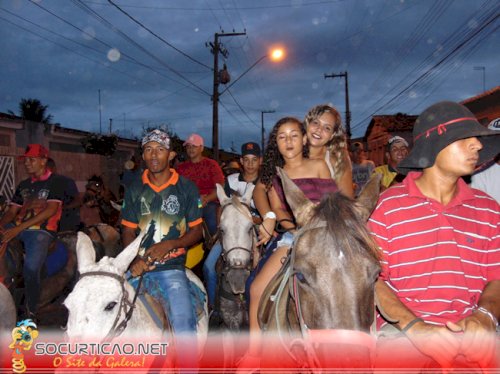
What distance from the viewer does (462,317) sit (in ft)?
8.46

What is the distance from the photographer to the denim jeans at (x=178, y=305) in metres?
4.00

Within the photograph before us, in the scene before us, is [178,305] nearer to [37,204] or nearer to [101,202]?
[37,204]

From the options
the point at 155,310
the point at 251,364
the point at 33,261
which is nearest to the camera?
the point at 251,364

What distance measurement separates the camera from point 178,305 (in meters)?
4.07

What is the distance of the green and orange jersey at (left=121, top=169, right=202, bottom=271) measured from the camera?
4512 mm

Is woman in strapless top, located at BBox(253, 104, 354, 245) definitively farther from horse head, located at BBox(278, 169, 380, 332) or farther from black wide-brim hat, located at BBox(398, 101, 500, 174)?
horse head, located at BBox(278, 169, 380, 332)

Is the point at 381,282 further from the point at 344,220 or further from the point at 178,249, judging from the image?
the point at 178,249

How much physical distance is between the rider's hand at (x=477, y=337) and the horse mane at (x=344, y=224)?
2.02 feet

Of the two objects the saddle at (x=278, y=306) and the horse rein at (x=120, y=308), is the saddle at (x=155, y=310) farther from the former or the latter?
the saddle at (x=278, y=306)

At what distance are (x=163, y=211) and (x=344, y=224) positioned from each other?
2577 millimetres

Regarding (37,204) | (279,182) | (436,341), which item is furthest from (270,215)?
(37,204)

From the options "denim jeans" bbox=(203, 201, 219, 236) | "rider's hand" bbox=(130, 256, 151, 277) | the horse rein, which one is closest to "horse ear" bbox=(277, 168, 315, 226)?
the horse rein

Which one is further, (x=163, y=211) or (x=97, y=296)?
(x=163, y=211)

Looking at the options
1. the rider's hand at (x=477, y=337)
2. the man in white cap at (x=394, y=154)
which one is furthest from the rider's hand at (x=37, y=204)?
the man in white cap at (x=394, y=154)
